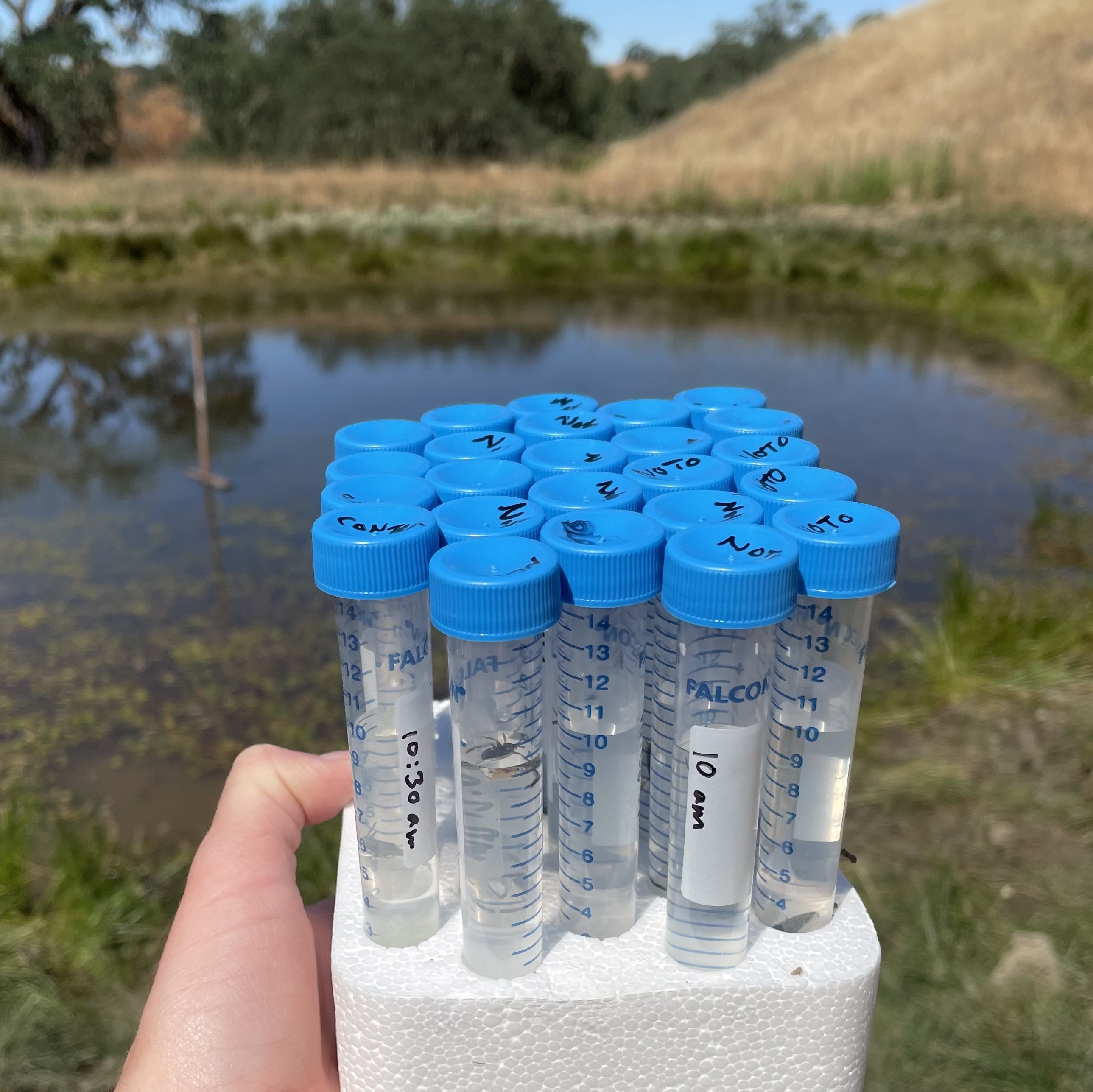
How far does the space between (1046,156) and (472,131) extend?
1260cm

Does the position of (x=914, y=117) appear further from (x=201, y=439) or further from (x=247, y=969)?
(x=247, y=969)

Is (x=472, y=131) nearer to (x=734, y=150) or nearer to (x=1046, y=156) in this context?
(x=734, y=150)

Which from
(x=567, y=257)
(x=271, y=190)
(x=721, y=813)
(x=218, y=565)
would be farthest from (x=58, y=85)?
(x=721, y=813)

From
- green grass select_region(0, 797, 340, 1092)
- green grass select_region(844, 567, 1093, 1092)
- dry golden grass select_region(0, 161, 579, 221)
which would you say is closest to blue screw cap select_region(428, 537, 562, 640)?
green grass select_region(844, 567, 1093, 1092)

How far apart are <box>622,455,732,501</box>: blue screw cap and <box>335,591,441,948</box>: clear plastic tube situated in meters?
0.31

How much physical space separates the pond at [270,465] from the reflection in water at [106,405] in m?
0.03

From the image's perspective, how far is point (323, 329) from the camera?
863 centimetres

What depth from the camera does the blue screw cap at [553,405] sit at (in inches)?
56.3

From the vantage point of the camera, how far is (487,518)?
107cm

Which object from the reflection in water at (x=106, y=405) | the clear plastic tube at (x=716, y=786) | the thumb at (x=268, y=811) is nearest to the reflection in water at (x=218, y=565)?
the reflection in water at (x=106, y=405)

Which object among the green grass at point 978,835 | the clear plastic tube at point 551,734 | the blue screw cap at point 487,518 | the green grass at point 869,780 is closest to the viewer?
the blue screw cap at point 487,518

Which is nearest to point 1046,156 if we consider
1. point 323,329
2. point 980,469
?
point 980,469

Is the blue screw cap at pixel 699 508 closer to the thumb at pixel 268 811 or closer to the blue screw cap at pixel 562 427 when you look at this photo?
the blue screw cap at pixel 562 427

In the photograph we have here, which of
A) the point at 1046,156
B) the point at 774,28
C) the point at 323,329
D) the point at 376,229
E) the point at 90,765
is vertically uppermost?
the point at 774,28
